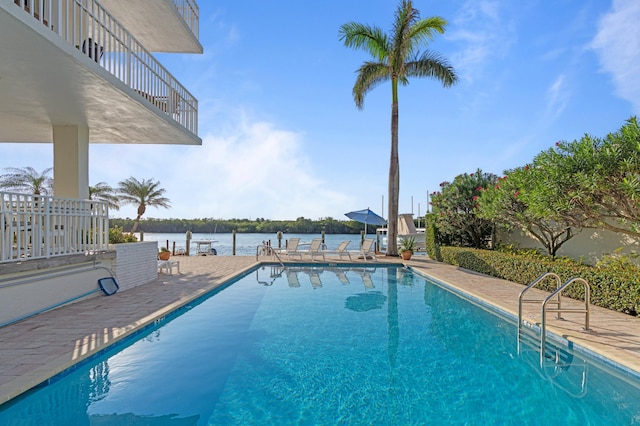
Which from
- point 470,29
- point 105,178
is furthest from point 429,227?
point 105,178

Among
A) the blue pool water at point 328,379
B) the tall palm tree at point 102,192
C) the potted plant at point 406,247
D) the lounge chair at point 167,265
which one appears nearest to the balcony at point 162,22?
the lounge chair at point 167,265

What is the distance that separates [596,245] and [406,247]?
840cm

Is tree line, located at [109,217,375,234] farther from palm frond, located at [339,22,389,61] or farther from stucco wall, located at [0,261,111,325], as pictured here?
stucco wall, located at [0,261,111,325]

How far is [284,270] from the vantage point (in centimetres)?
1397

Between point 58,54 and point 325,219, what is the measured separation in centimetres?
4146

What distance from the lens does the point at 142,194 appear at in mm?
27750

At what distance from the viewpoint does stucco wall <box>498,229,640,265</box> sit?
8648mm

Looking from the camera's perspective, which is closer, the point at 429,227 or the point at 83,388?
the point at 83,388

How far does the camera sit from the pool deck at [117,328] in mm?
4184

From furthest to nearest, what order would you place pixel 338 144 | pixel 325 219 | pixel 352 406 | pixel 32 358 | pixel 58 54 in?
pixel 325 219, pixel 338 144, pixel 58 54, pixel 32 358, pixel 352 406

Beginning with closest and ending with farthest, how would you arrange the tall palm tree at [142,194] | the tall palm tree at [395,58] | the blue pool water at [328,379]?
the blue pool water at [328,379] → the tall palm tree at [395,58] → the tall palm tree at [142,194]

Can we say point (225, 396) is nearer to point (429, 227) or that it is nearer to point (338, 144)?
point (429, 227)

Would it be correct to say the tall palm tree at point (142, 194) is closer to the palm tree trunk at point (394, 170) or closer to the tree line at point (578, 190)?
the palm tree trunk at point (394, 170)

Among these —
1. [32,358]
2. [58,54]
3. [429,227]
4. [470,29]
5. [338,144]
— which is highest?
[470,29]
